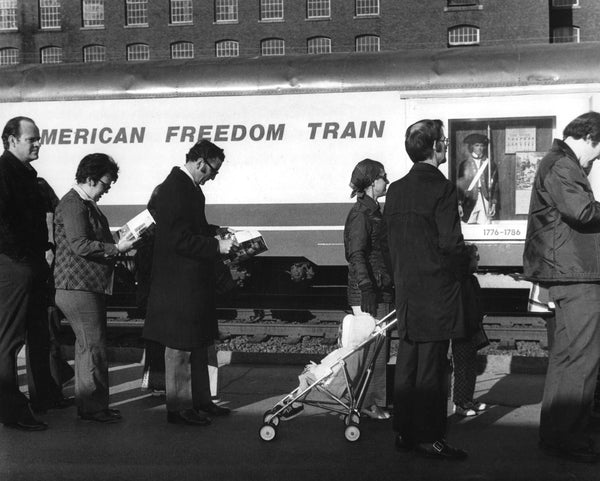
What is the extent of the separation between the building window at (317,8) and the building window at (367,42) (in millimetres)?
1922

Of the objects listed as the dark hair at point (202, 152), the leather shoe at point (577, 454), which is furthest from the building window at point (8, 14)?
the leather shoe at point (577, 454)

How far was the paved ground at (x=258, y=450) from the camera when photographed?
4.87 meters

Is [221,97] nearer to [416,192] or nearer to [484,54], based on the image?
[484,54]

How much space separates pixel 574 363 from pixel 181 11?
38355mm

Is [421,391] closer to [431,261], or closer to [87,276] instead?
[431,261]

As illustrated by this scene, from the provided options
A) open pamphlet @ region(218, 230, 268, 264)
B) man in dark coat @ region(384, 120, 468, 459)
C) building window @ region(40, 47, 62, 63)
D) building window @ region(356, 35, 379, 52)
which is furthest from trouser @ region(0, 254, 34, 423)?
building window @ region(40, 47, 62, 63)

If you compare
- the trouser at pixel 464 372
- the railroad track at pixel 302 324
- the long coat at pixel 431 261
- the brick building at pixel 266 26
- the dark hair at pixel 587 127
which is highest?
the brick building at pixel 266 26

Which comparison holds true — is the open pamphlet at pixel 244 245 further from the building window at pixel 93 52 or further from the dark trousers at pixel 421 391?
the building window at pixel 93 52

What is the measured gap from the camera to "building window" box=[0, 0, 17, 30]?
42.4 meters

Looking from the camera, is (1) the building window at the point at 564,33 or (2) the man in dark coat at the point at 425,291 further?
(1) the building window at the point at 564,33

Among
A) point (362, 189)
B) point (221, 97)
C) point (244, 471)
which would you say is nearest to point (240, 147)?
point (221, 97)

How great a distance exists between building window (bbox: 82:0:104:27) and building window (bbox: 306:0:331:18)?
9.83 meters

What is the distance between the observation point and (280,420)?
573 centimetres

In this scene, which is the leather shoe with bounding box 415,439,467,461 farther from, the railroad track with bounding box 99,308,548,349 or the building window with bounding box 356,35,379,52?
the building window with bounding box 356,35,379,52
